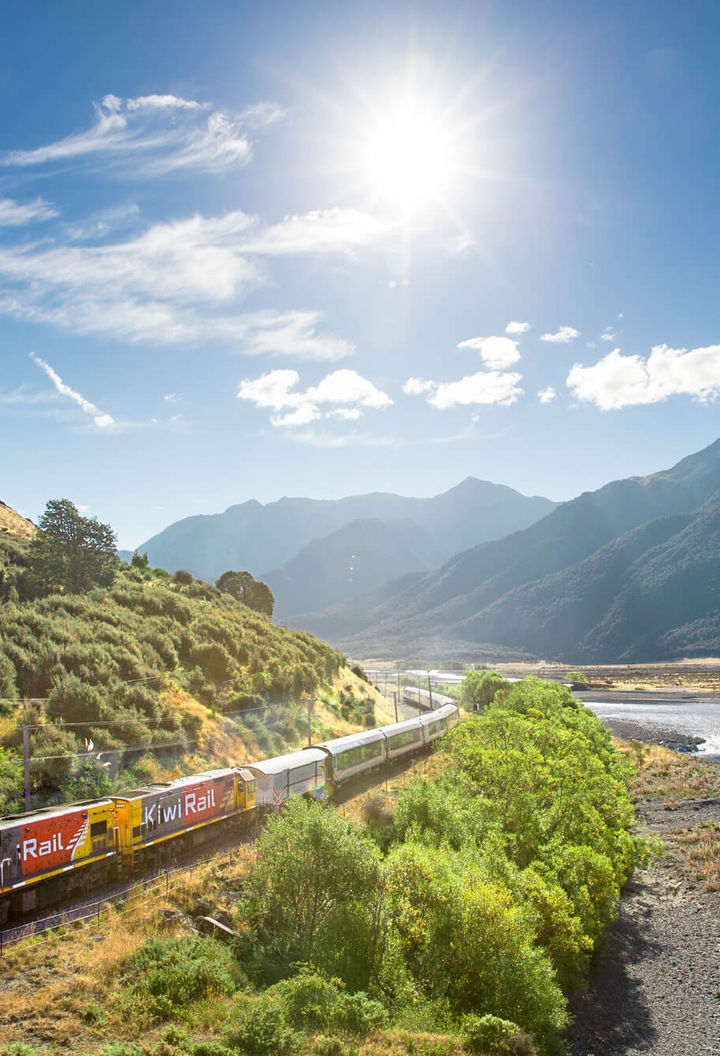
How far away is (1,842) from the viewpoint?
2022 cm

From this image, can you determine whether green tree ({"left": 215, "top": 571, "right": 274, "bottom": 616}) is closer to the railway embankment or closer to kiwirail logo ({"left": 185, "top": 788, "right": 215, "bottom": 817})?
kiwirail logo ({"left": 185, "top": 788, "right": 215, "bottom": 817})

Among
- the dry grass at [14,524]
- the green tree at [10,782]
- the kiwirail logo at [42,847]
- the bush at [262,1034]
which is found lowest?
the bush at [262,1034]

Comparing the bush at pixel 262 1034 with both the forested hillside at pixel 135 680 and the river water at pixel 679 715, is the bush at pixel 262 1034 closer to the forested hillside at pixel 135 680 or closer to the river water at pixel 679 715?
the forested hillside at pixel 135 680

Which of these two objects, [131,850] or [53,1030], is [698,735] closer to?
[131,850]

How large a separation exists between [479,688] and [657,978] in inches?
2413

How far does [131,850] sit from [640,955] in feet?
70.2

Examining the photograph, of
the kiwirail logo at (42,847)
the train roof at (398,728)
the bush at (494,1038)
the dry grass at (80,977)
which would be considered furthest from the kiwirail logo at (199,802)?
the train roof at (398,728)

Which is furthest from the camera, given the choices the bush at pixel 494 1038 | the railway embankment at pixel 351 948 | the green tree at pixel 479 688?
the green tree at pixel 479 688

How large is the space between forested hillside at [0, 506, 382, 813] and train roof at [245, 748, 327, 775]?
202 inches

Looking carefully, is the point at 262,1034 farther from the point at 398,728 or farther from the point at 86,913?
the point at 398,728

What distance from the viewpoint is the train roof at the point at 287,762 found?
3356 cm

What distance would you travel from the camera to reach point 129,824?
2497cm

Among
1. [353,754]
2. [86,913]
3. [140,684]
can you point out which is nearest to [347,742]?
[353,754]

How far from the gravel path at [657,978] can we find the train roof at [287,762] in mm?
16328
